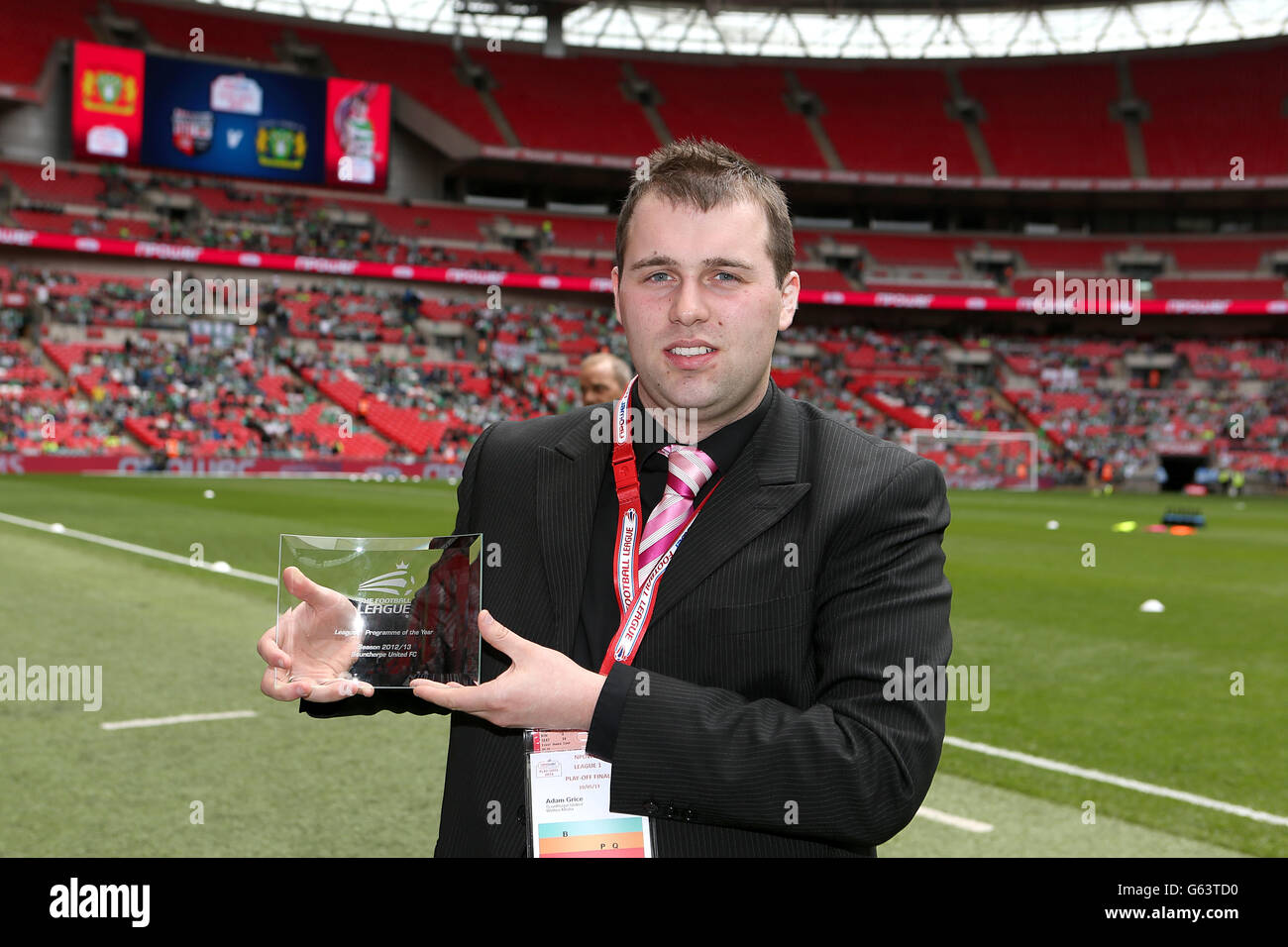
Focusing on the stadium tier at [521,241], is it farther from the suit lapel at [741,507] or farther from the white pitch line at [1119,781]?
the suit lapel at [741,507]

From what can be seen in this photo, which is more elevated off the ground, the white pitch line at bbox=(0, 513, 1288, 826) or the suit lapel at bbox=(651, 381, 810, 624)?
the suit lapel at bbox=(651, 381, 810, 624)

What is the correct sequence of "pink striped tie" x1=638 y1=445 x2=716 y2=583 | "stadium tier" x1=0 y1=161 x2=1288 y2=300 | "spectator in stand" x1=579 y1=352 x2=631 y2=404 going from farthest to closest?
"stadium tier" x1=0 y1=161 x2=1288 y2=300 → "spectator in stand" x1=579 y1=352 x2=631 y2=404 → "pink striped tie" x1=638 y1=445 x2=716 y2=583

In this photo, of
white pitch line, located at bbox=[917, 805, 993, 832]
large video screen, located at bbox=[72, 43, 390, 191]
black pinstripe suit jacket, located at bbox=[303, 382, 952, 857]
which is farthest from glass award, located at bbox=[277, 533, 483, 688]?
large video screen, located at bbox=[72, 43, 390, 191]

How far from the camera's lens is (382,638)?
2.22m

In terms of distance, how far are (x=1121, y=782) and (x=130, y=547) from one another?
13492 mm

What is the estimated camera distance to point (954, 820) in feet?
18.9

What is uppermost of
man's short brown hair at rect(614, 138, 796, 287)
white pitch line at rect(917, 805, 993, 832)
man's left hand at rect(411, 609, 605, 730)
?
man's short brown hair at rect(614, 138, 796, 287)

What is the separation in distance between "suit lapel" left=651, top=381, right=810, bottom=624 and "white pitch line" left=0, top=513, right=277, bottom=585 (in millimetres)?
11683

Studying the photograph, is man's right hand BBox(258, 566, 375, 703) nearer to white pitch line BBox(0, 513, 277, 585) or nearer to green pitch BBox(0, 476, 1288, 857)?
green pitch BBox(0, 476, 1288, 857)

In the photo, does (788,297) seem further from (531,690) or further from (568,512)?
(531,690)

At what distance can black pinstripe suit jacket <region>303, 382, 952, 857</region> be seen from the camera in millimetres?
1915

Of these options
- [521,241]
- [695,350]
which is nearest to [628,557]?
[695,350]

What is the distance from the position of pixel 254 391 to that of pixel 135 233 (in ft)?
32.7

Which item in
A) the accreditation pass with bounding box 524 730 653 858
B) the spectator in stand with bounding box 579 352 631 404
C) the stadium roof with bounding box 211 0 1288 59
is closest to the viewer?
the accreditation pass with bounding box 524 730 653 858
